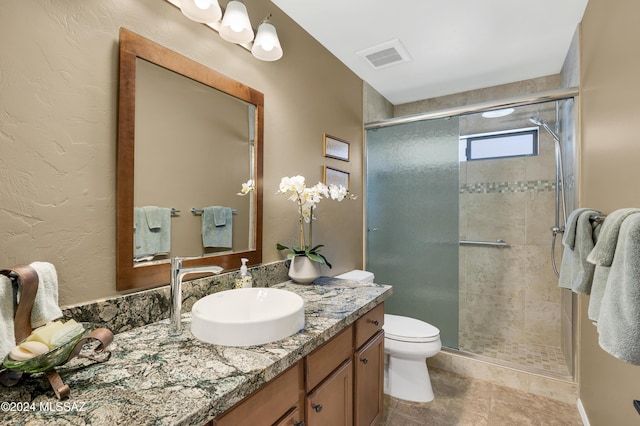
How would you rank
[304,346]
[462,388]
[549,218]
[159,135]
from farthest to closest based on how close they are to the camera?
[549,218] < [462,388] < [159,135] < [304,346]

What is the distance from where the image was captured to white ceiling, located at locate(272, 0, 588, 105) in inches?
70.4

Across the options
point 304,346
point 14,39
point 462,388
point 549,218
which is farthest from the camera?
point 549,218

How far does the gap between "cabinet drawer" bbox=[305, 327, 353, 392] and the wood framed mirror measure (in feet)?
2.04

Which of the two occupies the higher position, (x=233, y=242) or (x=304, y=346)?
(x=233, y=242)

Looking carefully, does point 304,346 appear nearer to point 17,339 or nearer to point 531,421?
point 17,339

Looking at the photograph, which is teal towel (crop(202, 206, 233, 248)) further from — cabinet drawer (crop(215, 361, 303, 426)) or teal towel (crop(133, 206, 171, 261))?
cabinet drawer (crop(215, 361, 303, 426))

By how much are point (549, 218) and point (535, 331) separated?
1.02 metres

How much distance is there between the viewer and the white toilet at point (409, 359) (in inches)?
78.5

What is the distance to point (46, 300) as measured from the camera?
0.82 metres

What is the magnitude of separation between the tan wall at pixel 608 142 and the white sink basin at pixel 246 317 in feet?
4.03

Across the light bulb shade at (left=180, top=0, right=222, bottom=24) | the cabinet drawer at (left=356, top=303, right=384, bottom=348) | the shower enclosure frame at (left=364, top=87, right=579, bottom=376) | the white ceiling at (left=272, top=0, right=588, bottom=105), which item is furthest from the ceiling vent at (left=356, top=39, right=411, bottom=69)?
the cabinet drawer at (left=356, top=303, right=384, bottom=348)

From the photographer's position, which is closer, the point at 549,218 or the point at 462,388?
the point at 462,388

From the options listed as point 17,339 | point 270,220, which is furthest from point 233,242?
point 17,339

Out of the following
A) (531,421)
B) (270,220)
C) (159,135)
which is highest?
(159,135)
